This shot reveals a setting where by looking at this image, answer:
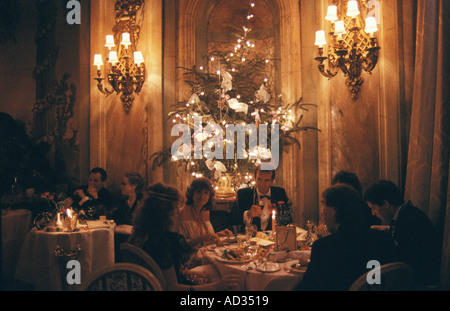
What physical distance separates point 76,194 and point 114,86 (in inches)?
63.9

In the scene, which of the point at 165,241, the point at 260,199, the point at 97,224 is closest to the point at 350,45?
the point at 260,199

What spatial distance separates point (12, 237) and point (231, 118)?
3.21 meters

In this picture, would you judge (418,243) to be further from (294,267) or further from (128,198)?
(128,198)

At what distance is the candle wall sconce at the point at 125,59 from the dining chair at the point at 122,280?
3.77m

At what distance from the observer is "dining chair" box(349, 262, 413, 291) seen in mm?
1682

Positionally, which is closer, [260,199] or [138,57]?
[260,199]

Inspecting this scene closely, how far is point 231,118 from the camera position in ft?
15.4

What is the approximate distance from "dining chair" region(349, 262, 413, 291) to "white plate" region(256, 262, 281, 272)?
684 millimetres

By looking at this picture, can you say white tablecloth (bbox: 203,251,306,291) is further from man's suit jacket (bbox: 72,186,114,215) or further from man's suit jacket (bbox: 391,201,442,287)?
man's suit jacket (bbox: 72,186,114,215)

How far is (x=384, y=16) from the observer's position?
3957 mm

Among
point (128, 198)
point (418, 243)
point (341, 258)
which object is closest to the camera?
point (341, 258)

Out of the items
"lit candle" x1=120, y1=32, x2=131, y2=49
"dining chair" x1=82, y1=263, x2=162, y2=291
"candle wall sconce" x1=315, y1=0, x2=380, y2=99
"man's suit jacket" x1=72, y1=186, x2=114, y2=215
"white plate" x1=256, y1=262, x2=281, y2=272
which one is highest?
"lit candle" x1=120, y1=32, x2=131, y2=49

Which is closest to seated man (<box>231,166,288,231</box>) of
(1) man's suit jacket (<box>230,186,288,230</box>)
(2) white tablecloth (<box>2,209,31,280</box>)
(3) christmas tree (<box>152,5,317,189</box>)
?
(1) man's suit jacket (<box>230,186,288,230</box>)
